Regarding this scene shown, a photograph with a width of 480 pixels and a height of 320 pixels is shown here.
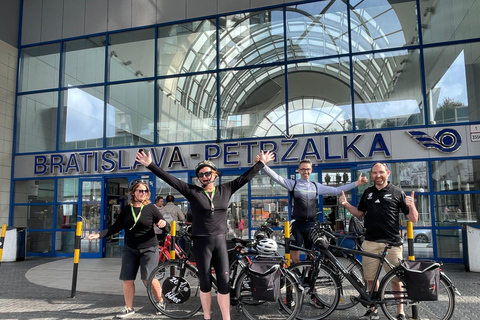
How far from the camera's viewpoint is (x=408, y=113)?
9633mm

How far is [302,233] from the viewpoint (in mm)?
5383

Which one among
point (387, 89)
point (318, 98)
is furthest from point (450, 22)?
point (318, 98)

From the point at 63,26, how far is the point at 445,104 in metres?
11.9

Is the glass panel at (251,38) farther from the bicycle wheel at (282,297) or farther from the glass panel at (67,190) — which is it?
the bicycle wheel at (282,297)

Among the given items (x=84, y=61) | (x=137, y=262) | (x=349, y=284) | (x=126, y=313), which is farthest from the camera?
(x=84, y=61)

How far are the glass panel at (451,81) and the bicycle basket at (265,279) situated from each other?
23.3 feet

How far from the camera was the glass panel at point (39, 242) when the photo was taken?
11594 mm

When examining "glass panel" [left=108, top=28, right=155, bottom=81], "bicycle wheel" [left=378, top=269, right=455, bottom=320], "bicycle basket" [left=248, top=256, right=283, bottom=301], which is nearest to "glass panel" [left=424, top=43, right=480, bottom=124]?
"bicycle wheel" [left=378, top=269, right=455, bottom=320]

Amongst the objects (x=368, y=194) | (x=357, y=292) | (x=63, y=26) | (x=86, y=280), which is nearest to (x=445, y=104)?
(x=368, y=194)

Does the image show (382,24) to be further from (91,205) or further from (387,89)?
(91,205)

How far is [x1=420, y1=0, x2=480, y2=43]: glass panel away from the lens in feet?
31.6

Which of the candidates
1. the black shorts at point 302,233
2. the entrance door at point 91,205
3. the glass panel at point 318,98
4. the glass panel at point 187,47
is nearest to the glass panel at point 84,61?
the glass panel at point 187,47

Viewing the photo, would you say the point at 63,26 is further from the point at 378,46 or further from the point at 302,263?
the point at 302,263

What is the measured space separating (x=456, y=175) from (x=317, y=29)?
5.38 metres
